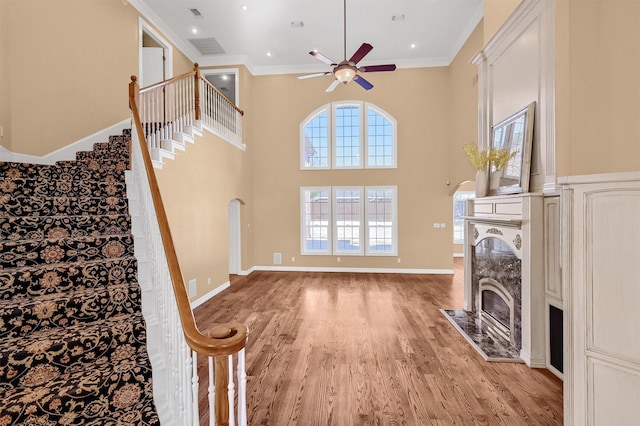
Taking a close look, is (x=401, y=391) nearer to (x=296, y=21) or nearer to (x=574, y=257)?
(x=574, y=257)

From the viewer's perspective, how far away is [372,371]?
2.72 m

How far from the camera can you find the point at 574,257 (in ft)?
5.49

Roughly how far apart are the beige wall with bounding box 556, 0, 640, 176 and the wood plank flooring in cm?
210

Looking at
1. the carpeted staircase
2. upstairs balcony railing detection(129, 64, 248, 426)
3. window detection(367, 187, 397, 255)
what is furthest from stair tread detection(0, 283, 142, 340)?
window detection(367, 187, 397, 255)

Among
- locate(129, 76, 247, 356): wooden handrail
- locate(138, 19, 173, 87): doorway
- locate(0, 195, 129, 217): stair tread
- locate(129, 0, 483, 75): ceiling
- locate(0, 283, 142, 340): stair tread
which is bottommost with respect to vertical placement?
locate(0, 283, 142, 340): stair tread

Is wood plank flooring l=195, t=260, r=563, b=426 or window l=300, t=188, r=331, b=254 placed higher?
window l=300, t=188, r=331, b=254

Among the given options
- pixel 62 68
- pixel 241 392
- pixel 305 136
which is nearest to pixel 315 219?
pixel 305 136

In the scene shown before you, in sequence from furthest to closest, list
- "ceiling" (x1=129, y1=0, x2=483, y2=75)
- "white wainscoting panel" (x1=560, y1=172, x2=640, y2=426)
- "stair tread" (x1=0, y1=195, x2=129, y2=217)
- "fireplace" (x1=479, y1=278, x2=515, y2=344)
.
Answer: "ceiling" (x1=129, y1=0, x2=483, y2=75) < "fireplace" (x1=479, y1=278, x2=515, y2=344) < "stair tread" (x1=0, y1=195, x2=129, y2=217) < "white wainscoting panel" (x1=560, y1=172, x2=640, y2=426)

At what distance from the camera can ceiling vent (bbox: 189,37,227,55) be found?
6285 millimetres

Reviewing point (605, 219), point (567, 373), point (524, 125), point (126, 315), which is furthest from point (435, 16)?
point (126, 315)

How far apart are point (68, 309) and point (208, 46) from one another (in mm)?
6526

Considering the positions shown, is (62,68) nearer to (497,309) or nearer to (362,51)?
(362,51)

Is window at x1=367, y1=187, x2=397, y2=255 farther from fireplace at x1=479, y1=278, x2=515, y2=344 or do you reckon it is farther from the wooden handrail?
the wooden handrail

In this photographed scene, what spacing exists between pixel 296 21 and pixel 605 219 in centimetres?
593
